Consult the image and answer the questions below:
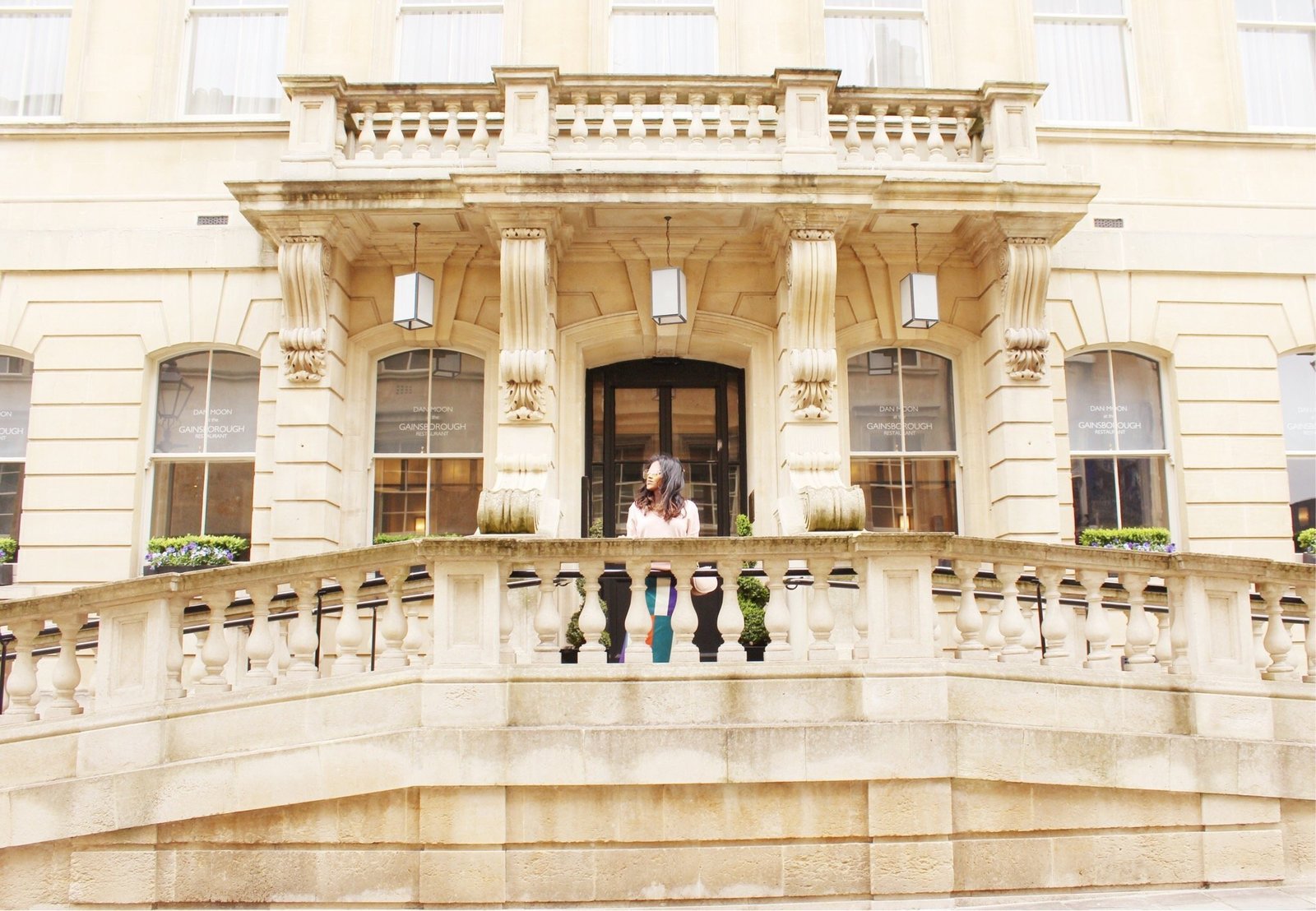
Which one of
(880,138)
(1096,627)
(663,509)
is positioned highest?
(880,138)

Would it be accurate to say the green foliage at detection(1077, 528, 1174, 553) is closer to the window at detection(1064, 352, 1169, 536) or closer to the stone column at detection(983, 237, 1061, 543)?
the window at detection(1064, 352, 1169, 536)

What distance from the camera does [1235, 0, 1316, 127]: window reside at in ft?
38.0

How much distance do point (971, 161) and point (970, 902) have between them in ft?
22.6

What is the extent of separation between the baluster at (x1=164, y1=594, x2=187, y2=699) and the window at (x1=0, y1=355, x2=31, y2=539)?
4.99 meters

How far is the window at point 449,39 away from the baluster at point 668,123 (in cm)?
255

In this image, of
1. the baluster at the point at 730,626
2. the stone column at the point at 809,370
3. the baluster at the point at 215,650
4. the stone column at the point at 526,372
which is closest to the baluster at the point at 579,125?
the stone column at the point at 526,372

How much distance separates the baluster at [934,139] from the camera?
9914 mm

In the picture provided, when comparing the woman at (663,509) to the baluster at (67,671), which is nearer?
the baluster at (67,671)

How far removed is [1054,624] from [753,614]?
99.3 inches

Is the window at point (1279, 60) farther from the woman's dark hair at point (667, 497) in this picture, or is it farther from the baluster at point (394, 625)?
the baluster at point (394, 625)

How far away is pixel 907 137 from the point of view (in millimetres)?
9859

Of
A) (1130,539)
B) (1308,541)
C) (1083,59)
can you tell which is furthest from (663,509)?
(1083,59)

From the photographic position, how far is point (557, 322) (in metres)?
10.3

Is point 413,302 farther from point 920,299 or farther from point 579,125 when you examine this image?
point 920,299
